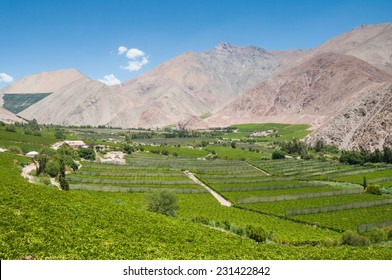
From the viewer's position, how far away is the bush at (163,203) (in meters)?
55.0

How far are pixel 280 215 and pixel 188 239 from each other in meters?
37.5

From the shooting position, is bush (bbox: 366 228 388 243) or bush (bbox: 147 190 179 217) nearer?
bush (bbox: 366 228 388 243)

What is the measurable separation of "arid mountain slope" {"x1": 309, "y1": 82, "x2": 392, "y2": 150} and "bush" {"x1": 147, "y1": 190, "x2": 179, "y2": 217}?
12307cm

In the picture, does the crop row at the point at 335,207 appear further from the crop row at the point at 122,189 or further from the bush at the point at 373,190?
the crop row at the point at 122,189

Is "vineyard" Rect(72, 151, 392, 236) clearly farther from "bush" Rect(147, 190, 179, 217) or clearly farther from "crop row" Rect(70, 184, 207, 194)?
"bush" Rect(147, 190, 179, 217)

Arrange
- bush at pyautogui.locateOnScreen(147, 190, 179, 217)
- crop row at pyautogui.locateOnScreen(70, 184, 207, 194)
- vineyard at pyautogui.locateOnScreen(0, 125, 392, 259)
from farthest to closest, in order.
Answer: crop row at pyautogui.locateOnScreen(70, 184, 207, 194), bush at pyautogui.locateOnScreen(147, 190, 179, 217), vineyard at pyautogui.locateOnScreen(0, 125, 392, 259)

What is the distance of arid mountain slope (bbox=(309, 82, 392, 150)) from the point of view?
505 ft

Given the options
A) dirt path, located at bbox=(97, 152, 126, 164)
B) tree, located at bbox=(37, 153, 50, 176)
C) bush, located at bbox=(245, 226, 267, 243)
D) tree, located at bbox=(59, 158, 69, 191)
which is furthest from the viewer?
dirt path, located at bbox=(97, 152, 126, 164)

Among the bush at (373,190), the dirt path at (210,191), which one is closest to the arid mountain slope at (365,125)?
the bush at (373,190)

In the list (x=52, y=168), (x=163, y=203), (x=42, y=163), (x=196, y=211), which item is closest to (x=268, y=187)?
(x=196, y=211)

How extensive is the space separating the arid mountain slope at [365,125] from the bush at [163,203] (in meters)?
123

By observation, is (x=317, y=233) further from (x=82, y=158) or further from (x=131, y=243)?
(x=82, y=158)

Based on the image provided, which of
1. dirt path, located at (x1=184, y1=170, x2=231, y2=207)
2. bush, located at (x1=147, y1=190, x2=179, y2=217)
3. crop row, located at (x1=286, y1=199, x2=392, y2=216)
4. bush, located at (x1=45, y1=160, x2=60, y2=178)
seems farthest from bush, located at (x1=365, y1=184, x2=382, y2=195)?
bush, located at (x1=45, y1=160, x2=60, y2=178)

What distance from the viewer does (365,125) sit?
167 meters
